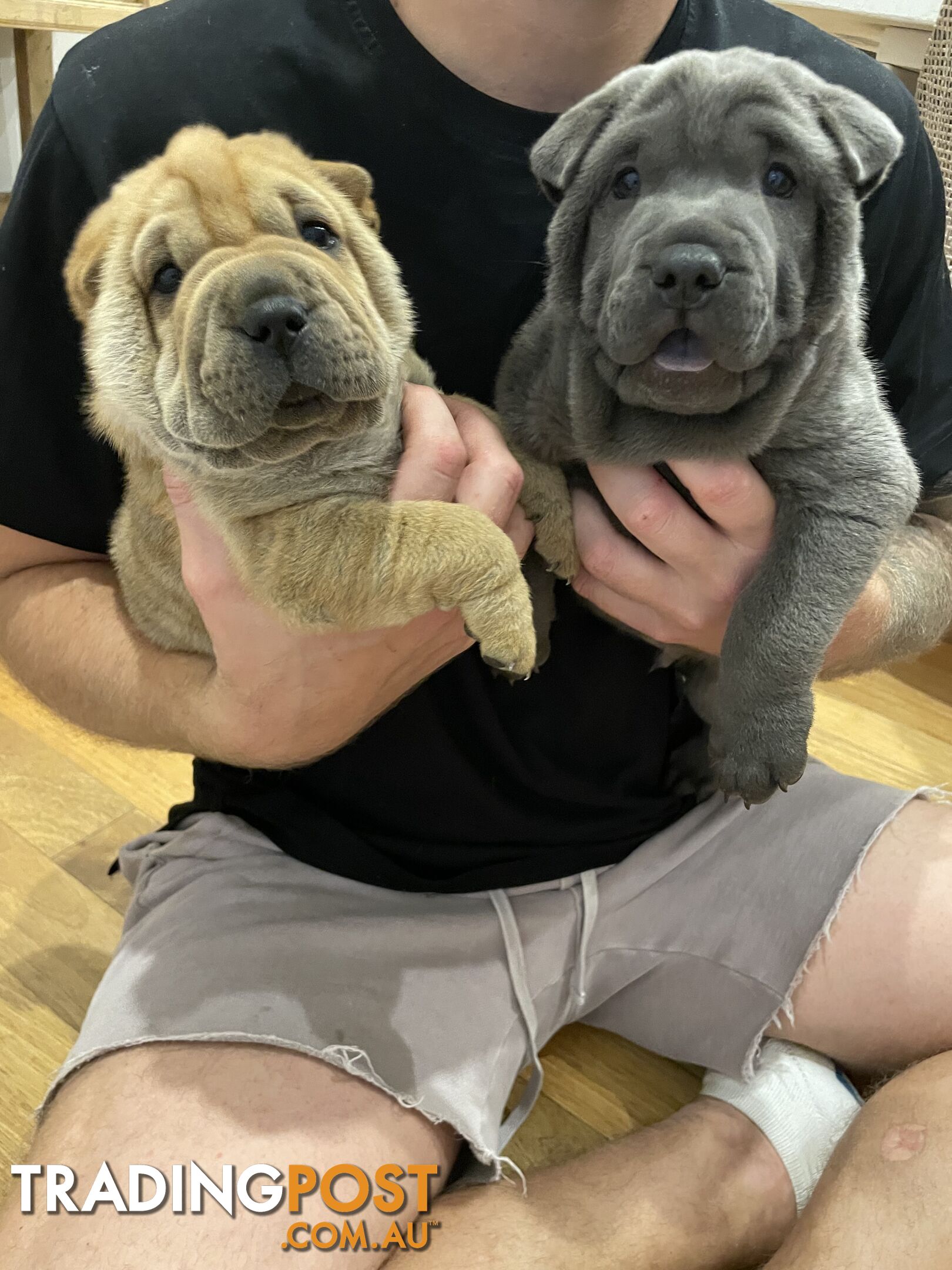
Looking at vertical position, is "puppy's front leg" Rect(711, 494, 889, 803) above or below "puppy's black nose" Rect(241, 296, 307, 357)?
below

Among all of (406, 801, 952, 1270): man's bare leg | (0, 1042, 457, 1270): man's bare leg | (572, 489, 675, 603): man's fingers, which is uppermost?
(572, 489, 675, 603): man's fingers

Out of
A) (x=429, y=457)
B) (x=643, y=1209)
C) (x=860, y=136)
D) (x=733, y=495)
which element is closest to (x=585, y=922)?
(x=643, y=1209)

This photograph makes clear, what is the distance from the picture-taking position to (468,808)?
172cm

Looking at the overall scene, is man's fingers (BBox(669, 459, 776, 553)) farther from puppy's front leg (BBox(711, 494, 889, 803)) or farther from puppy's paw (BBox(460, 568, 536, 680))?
puppy's paw (BBox(460, 568, 536, 680))

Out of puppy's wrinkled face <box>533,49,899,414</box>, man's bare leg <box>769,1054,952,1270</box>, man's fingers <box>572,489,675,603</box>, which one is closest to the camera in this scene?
puppy's wrinkled face <box>533,49,899,414</box>

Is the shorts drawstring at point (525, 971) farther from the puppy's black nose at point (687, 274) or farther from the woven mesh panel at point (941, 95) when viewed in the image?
the woven mesh panel at point (941, 95)

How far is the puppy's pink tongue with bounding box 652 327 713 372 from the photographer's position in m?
1.21

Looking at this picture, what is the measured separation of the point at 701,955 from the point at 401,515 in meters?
1.02

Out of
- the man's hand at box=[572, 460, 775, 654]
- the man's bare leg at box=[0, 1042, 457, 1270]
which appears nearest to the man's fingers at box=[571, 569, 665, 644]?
the man's hand at box=[572, 460, 775, 654]

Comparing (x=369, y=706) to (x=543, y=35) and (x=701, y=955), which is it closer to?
(x=701, y=955)

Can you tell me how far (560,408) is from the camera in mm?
1419

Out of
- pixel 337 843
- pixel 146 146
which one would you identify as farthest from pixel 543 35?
pixel 337 843

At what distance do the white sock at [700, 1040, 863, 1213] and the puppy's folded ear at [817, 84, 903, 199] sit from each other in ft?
4.69

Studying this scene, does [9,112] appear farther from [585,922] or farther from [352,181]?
[585,922]
